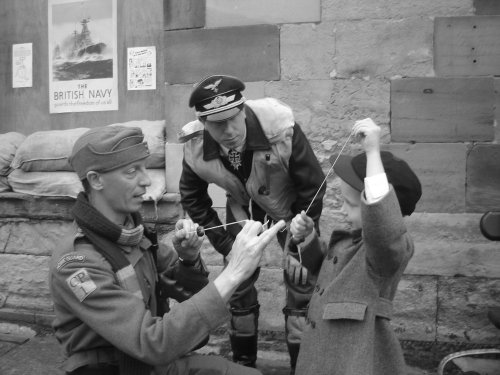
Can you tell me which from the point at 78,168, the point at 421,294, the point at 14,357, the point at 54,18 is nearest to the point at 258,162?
the point at 78,168

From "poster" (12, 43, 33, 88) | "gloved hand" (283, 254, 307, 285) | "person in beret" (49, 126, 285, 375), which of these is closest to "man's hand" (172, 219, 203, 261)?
"person in beret" (49, 126, 285, 375)

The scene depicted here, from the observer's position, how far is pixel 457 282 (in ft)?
13.5

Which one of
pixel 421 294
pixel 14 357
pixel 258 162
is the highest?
pixel 258 162

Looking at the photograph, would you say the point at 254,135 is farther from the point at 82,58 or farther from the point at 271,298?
the point at 82,58

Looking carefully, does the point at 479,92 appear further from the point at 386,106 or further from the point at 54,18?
the point at 54,18

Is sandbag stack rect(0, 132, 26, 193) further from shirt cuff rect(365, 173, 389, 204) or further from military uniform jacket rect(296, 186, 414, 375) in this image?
shirt cuff rect(365, 173, 389, 204)

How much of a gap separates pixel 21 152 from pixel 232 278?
3708mm

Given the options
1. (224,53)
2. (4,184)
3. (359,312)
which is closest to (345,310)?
(359,312)

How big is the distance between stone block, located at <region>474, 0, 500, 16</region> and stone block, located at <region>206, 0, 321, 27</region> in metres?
1.08

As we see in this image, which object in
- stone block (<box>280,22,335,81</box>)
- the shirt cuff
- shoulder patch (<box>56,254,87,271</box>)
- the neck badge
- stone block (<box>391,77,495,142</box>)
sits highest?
stone block (<box>280,22,335,81</box>)

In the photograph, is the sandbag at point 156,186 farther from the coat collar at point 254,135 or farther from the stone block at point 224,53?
the coat collar at point 254,135

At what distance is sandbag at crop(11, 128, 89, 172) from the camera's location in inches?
197

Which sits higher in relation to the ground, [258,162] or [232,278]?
[258,162]

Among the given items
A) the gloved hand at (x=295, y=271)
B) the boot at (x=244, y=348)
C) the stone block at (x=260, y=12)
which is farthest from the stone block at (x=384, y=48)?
the boot at (x=244, y=348)
